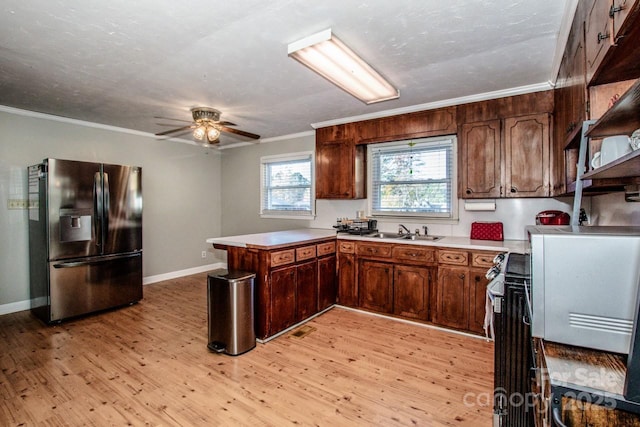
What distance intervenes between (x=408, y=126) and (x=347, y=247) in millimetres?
1673

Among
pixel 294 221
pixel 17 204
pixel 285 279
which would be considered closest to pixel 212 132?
pixel 285 279

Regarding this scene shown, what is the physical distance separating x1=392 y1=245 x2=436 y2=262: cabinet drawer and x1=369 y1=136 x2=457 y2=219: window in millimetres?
681

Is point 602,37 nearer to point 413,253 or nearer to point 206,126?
point 413,253

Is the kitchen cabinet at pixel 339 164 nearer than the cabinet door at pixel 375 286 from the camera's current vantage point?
No

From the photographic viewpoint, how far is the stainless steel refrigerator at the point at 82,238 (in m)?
3.42

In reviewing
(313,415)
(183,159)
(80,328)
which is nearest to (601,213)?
(313,415)

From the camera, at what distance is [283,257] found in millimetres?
3168

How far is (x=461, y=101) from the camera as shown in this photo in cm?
344

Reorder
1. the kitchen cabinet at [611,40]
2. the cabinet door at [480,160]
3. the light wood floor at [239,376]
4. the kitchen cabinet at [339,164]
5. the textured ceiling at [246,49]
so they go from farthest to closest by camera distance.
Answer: the kitchen cabinet at [339,164]
the cabinet door at [480,160]
the light wood floor at [239,376]
the textured ceiling at [246,49]
the kitchen cabinet at [611,40]

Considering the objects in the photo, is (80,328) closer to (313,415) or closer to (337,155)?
(313,415)

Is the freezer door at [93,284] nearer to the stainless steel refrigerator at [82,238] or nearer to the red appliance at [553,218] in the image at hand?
the stainless steel refrigerator at [82,238]

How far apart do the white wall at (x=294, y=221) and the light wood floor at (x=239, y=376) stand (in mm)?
1291

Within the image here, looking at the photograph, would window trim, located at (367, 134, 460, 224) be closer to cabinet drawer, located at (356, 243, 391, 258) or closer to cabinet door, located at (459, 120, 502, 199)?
cabinet door, located at (459, 120, 502, 199)

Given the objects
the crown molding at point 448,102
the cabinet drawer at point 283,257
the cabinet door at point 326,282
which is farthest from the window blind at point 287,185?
the cabinet drawer at point 283,257
